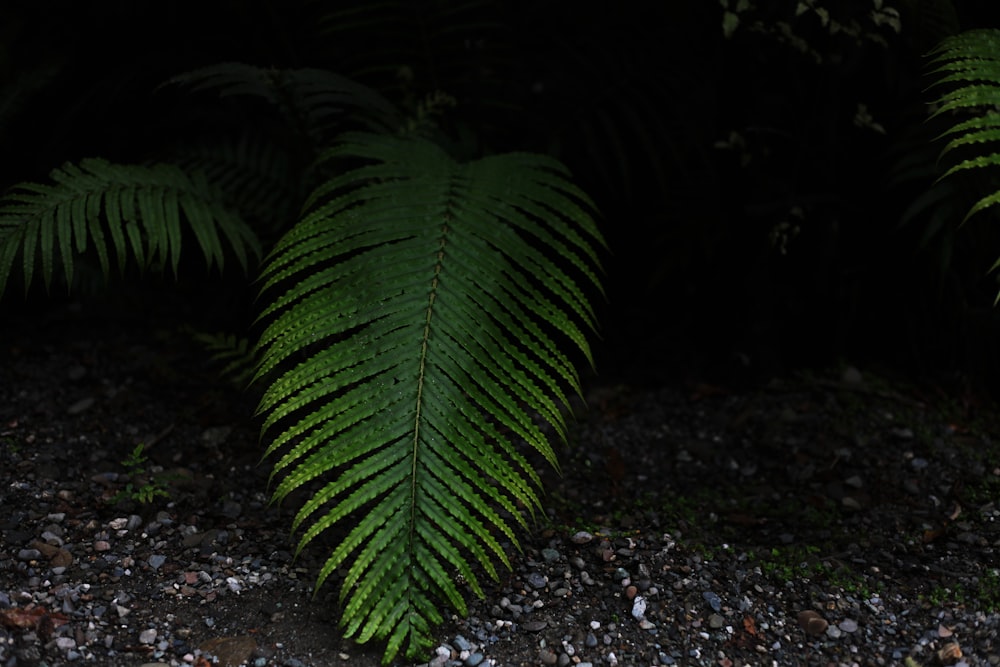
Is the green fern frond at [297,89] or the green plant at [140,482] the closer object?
the green plant at [140,482]

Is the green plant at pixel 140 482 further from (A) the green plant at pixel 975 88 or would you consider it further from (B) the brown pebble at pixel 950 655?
(A) the green plant at pixel 975 88

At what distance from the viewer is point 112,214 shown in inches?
76.5

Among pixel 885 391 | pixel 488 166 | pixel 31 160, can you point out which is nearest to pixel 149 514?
pixel 488 166

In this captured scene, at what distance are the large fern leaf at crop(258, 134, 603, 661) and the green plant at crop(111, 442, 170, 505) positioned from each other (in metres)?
0.32

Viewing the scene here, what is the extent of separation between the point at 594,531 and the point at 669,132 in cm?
112

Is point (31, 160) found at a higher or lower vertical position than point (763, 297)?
higher

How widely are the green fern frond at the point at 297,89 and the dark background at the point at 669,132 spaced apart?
0.52 ft

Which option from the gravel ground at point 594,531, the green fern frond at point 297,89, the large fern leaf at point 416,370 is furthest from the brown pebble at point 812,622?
the green fern frond at point 297,89

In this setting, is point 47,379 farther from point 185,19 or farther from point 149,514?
point 185,19

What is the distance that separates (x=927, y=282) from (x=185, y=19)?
2.11 m

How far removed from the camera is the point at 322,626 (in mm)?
1639

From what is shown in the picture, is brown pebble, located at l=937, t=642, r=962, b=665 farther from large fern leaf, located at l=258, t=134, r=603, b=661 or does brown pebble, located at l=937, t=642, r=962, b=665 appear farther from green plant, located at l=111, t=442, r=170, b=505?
green plant, located at l=111, t=442, r=170, b=505

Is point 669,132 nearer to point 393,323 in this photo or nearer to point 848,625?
point 393,323

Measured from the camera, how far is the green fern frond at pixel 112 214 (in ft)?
6.10
